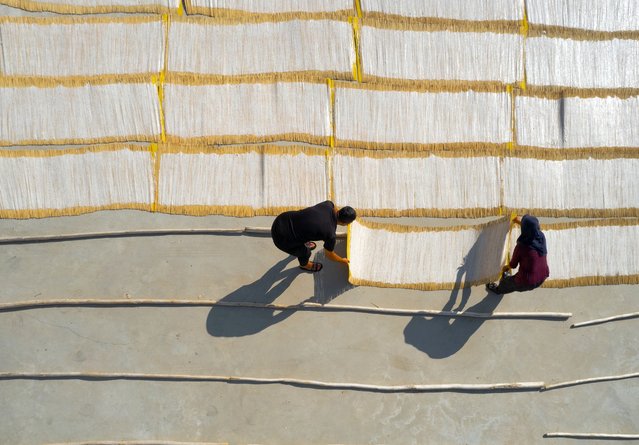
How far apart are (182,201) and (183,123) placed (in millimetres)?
893

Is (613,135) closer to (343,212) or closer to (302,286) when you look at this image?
(343,212)

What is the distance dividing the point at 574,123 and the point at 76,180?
5.69m

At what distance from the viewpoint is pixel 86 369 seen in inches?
216

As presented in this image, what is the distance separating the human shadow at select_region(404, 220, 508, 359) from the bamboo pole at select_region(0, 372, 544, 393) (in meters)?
0.38

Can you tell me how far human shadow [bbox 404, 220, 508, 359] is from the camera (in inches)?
222

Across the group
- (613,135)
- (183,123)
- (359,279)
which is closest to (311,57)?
(183,123)

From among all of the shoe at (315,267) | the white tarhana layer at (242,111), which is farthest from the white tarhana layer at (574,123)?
the shoe at (315,267)

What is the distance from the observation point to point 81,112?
229 inches

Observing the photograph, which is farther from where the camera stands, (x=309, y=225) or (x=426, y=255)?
(x=426, y=255)

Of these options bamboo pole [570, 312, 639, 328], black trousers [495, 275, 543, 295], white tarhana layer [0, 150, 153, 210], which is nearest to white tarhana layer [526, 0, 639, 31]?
black trousers [495, 275, 543, 295]

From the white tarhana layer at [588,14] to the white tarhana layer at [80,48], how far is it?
450 centimetres

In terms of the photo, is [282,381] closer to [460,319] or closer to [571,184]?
[460,319]

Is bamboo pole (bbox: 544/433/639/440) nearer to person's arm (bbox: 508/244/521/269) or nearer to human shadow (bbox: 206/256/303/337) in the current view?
person's arm (bbox: 508/244/521/269)

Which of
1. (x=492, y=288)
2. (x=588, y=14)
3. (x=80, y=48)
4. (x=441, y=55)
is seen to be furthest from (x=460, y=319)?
(x=80, y=48)
